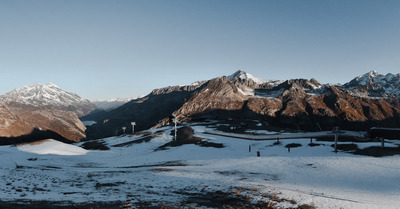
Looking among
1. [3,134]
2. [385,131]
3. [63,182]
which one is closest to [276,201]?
[63,182]

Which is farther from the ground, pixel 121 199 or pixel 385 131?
pixel 385 131

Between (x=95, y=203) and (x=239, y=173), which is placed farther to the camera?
(x=239, y=173)

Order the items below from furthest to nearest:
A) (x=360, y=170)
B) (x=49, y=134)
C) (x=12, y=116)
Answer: (x=49, y=134) → (x=12, y=116) → (x=360, y=170)

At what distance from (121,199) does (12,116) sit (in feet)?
629

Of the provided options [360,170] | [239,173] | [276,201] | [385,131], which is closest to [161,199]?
[276,201]

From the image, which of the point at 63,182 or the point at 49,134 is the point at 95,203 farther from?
the point at 49,134

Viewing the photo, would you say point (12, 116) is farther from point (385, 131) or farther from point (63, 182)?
point (385, 131)

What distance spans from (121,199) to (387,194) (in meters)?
22.5

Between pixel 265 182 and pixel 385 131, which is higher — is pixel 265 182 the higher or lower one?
the lower one

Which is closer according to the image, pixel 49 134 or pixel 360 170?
pixel 360 170

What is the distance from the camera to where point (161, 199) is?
17.2 metres

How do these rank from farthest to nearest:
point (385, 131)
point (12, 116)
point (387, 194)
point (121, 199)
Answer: point (12, 116) < point (385, 131) < point (387, 194) < point (121, 199)

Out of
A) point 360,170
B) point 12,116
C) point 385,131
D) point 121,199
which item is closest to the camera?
point 121,199

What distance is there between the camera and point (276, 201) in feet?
56.0
